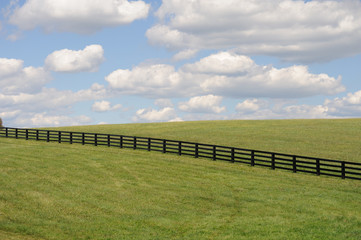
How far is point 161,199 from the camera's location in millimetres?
19641

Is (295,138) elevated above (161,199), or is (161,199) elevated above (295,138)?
(295,138)

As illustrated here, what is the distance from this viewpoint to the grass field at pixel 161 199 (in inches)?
595

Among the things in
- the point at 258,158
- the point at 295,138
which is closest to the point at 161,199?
the point at 258,158

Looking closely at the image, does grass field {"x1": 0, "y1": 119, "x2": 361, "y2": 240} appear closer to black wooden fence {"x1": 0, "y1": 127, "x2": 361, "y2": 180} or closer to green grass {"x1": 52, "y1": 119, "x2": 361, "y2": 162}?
black wooden fence {"x1": 0, "y1": 127, "x2": 361, "y2": 180}

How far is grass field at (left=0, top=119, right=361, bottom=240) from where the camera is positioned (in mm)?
15125

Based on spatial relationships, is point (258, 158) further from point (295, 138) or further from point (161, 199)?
point (161, 199)

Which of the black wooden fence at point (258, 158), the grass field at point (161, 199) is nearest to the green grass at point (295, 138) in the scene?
the black wooden fence at point (258, 158)

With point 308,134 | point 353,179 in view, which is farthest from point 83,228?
point 308,134

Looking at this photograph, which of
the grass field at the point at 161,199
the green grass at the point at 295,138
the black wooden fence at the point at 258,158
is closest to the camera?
the grass field at the point at 161,199

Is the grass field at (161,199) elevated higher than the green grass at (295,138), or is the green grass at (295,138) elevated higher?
the green grass at (295,138)

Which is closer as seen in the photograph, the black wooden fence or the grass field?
the grass field

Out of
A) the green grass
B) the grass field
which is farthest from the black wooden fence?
the green grass

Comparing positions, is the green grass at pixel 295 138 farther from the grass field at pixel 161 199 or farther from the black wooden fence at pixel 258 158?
the grass field at pixel 161 199

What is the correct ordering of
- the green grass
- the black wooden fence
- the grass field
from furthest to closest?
the green grass → the black wooden fence → the grass field
